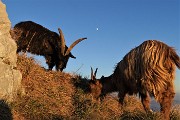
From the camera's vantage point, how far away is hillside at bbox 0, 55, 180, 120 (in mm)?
8773

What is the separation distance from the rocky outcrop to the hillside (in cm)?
28

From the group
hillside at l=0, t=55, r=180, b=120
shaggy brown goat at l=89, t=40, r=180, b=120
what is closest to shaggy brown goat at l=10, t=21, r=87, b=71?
hillside at l=0, t=55, r=180, b=120

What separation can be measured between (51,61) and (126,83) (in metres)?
5.28

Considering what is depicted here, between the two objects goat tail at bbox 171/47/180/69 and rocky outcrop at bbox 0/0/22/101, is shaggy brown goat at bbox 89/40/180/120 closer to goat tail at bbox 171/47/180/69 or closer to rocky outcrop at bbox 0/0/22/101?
goat tail at bbox 171/47/180/69

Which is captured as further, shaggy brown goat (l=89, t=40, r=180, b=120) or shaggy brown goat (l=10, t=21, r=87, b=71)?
shaggy brown goat (l=10, t=21, r=87, b=71)

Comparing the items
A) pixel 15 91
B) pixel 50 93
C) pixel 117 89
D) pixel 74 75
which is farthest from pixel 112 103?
pixel 15 91

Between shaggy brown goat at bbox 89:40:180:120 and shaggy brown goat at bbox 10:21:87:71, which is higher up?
shaggy brown goat at bbox 10:21:87:71

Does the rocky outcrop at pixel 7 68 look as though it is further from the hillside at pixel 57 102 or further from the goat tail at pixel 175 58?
the goat tail at pixel 175 58

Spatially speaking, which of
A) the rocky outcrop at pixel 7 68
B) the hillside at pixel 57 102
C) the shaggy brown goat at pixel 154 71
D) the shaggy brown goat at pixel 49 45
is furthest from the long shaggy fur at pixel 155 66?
the shaggy brown goat at pixel 49 45

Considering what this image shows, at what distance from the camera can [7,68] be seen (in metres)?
9.21

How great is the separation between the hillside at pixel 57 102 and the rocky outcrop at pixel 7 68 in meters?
0.28

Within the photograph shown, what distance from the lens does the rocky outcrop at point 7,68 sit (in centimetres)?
892

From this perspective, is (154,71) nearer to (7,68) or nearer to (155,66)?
(155,66)

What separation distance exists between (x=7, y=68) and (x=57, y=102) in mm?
1940
